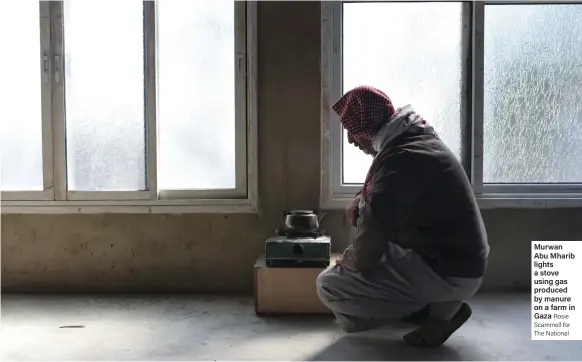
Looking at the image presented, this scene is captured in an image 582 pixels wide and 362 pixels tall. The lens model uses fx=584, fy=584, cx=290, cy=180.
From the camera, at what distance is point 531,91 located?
3.19 meters

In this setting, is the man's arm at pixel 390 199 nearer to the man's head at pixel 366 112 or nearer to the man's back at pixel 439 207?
the man's back at pixel 439 207

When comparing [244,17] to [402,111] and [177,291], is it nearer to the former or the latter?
[402,111]

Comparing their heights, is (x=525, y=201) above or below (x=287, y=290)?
above

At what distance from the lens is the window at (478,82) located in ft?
10.3

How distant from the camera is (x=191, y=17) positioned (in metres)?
3.14

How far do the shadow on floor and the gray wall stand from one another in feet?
2.91

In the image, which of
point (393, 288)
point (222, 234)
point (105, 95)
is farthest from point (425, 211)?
point (105, 95)

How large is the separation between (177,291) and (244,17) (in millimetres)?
1520

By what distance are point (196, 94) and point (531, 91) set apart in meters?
1.82

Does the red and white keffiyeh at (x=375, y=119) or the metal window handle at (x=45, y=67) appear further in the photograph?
the metal window handle at (x=45, y=67)

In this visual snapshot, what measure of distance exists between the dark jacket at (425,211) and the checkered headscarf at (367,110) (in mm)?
138

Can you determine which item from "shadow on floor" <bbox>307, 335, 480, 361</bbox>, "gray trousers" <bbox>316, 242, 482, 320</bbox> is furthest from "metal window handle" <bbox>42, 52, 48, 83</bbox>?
"shadow on floor" <bbox>307, 335, 480, 361</bbox>

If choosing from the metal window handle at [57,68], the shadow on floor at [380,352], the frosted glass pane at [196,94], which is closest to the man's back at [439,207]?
the shadow on floor at [380,352]

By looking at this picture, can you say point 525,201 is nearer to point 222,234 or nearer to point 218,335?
point 222,234
